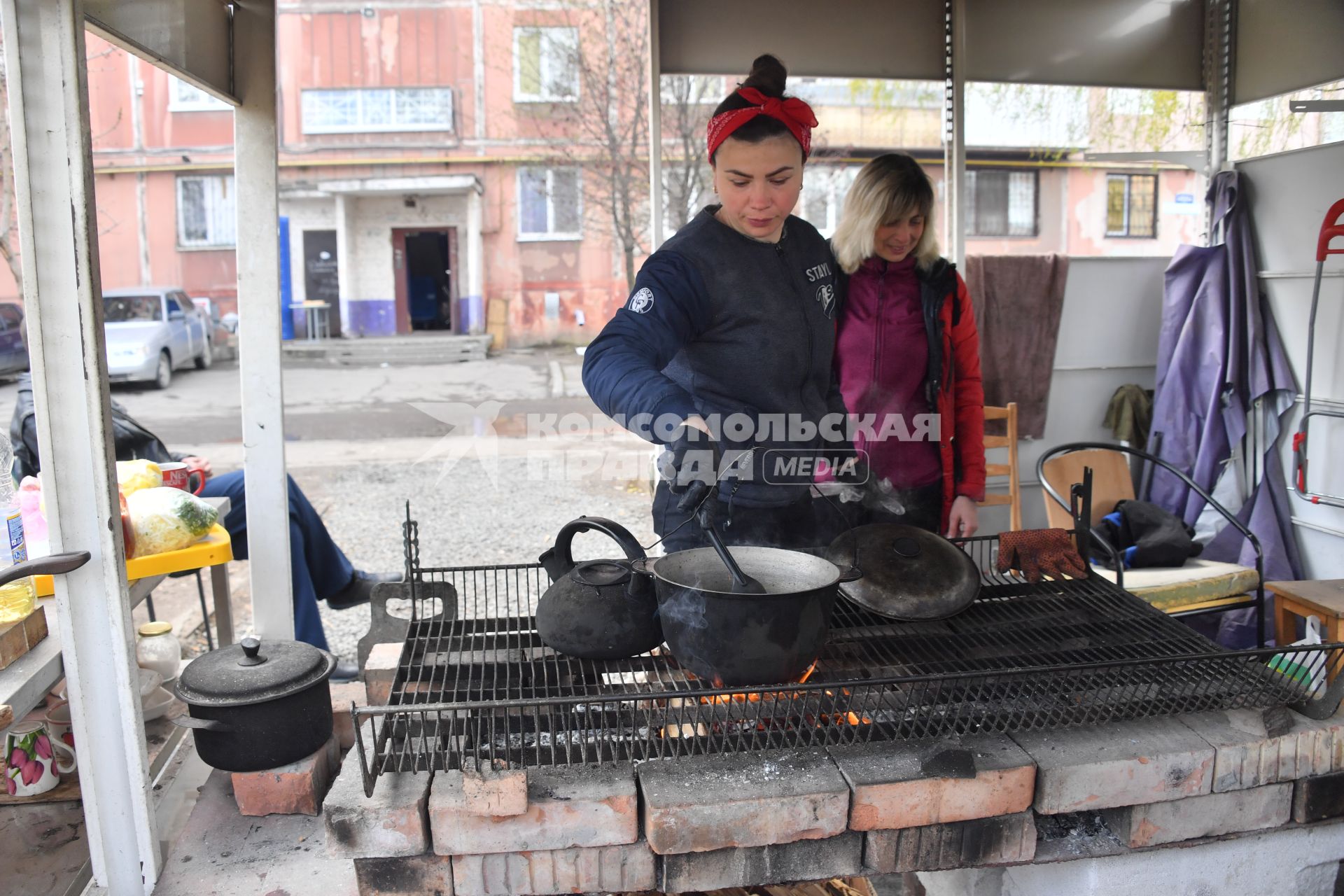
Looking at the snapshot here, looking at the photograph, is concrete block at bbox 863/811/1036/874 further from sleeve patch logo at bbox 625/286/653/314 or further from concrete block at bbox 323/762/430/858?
sleeve patch logo at bbox 625/286/653/314

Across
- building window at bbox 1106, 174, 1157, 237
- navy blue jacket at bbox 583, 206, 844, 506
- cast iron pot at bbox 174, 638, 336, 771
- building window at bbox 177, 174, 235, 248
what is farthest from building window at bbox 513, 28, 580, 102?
cast iron pot at bbox 174, 638, 336, 771

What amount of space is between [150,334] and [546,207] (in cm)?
878

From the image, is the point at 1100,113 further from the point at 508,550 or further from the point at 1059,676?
the point at 1059,676

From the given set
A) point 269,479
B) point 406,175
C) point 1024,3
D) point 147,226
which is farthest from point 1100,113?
point 147,226

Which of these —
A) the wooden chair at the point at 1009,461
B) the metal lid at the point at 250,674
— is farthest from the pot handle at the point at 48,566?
the wooden chair at the point at 1009,461

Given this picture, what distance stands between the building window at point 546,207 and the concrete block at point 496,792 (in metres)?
19.1

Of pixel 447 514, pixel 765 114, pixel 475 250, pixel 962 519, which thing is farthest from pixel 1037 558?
pixel 475 250

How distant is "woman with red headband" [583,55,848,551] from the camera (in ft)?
7.18

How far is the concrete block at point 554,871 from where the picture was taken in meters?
1.83

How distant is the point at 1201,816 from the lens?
80.7 inches

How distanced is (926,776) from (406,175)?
2097 centimetres

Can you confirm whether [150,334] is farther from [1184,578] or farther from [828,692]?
[828,692]

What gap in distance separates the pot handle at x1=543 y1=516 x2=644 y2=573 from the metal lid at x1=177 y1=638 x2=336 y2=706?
0.89 meters

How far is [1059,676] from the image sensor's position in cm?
202
